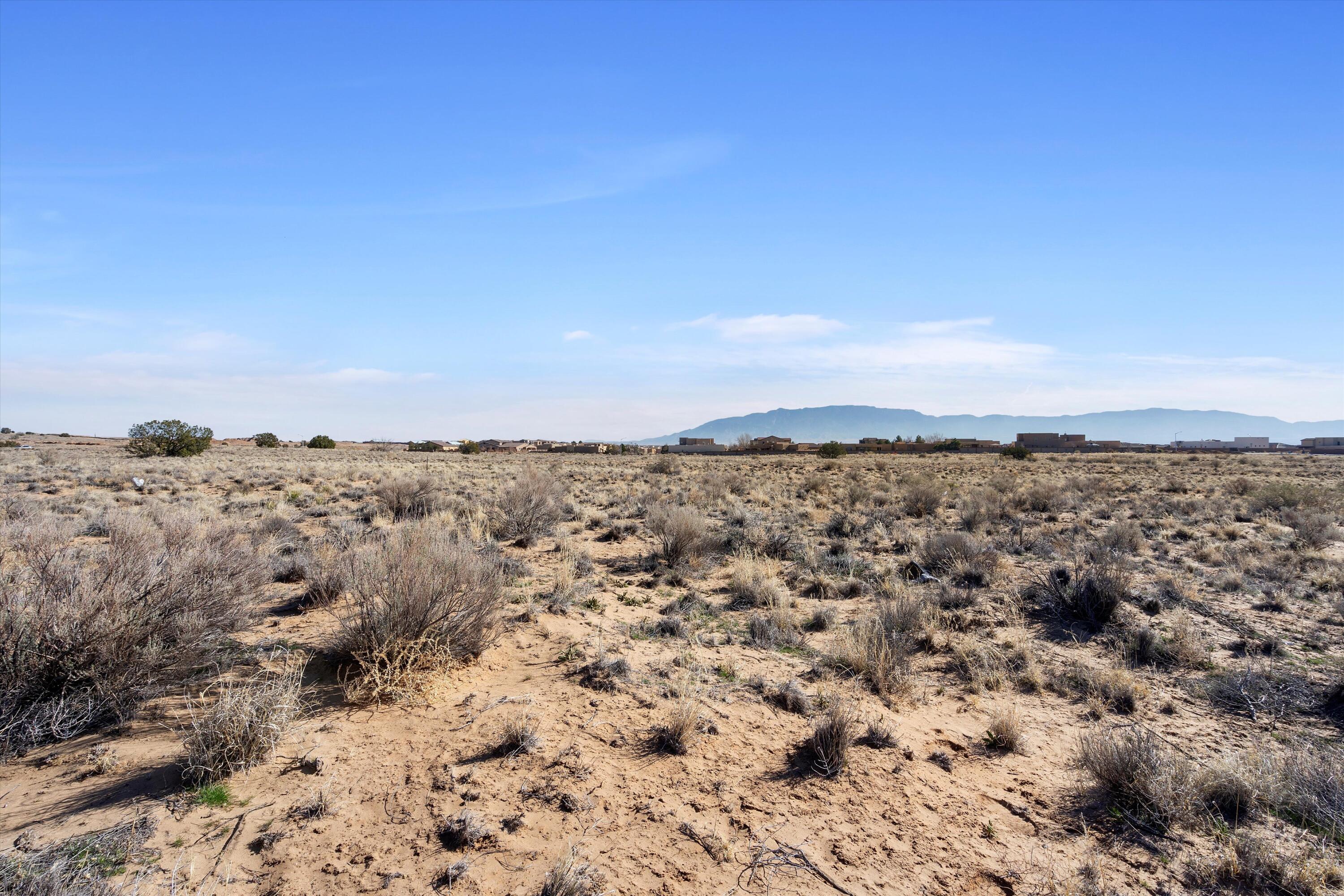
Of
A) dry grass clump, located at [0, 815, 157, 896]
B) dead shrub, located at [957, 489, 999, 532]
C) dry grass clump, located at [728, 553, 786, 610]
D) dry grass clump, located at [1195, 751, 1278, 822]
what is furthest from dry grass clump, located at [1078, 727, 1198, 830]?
dead shrub, located at [957, 489, 999, 532]

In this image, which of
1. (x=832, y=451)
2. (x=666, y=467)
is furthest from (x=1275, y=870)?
(x=832, y=451)

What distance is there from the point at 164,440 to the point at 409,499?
30666 millimetres

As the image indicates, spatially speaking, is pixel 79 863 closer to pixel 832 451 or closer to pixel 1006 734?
pixel 1006 734

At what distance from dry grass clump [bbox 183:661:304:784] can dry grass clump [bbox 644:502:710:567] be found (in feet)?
23.8

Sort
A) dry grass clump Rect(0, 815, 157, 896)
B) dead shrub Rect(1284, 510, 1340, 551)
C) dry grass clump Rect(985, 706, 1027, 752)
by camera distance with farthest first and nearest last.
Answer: dead shrub Rect(1284, 510, 1340, 551), dry grass clump Rect(985, 706, 1027, 752), dry grass clump Rect(0, 815, 157, 896)

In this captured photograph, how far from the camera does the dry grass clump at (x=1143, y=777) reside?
4.34m

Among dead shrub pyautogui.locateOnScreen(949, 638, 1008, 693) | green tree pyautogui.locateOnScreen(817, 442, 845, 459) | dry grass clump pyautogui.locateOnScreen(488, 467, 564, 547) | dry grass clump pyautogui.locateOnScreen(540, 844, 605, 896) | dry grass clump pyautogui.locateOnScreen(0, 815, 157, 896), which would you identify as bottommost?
dead shrub pyautogui.locateOnScreen(949, 638, 1008, 693)

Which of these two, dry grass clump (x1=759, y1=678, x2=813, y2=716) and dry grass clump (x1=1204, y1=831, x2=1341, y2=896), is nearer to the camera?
dry grass clump (x1=1204, y1=831, x2=1341, y2=896)

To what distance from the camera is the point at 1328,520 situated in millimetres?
14914

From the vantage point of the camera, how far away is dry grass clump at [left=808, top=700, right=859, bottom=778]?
4809 millimetres

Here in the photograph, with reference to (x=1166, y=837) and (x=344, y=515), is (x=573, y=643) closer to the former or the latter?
(x=1166, y=837)

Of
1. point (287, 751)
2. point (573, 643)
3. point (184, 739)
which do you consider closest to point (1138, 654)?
point (573, 643)

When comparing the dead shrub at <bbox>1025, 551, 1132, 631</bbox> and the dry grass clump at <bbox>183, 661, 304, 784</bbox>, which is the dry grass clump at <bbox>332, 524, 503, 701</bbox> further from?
the dead shrub at <bbox>1025, 551, 1132, 631</bbox>

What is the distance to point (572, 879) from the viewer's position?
3445mm
